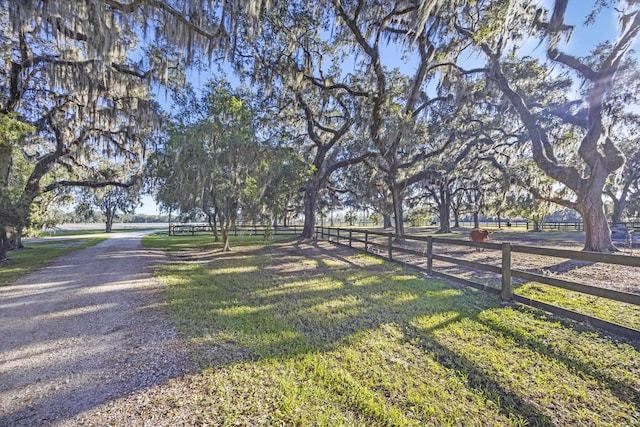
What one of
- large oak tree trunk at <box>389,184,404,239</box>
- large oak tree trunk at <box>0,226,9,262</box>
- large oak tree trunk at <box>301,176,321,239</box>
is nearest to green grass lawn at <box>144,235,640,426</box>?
large oak tree trunk at <box>0,226,9,262</box>

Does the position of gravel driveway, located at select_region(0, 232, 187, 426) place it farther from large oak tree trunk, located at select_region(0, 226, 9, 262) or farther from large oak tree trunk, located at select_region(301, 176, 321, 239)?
large oak tree trunk, located at select_region(301, 176, 321, 239)

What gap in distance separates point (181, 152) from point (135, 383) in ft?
28.1

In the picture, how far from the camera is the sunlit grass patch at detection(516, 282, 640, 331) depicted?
13.2 ft

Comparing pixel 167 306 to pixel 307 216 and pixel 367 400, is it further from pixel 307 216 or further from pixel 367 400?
pixel 307 216

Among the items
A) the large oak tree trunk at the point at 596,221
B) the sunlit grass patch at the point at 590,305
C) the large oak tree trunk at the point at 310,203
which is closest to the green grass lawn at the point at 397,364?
the sunlit grass patch at the point at 590,305

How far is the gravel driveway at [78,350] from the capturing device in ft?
7.64

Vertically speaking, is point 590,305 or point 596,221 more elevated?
point 596,221

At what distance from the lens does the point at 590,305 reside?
15.3 feet

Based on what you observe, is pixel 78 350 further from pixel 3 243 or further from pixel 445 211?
pixel 445 211

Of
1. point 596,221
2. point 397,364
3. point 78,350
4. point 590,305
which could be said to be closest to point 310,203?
point 596,221

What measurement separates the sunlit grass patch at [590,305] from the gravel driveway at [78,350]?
18.5ft

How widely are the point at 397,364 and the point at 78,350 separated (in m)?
3.61

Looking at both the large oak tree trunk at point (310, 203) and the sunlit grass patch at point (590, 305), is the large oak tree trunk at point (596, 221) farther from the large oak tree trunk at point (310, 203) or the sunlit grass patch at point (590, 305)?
the large oak tree trunk at point (310, 203)

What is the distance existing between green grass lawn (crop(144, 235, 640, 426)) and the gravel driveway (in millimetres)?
419
